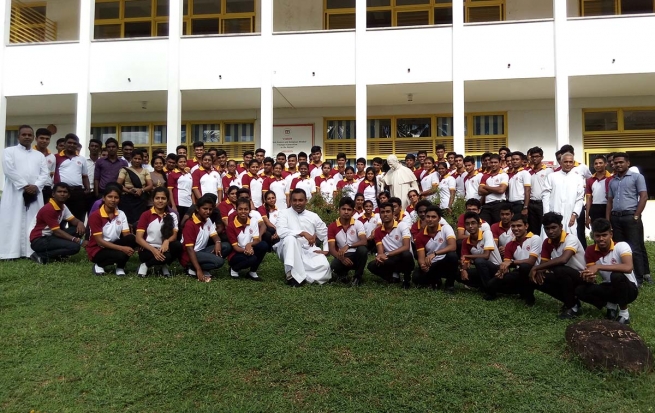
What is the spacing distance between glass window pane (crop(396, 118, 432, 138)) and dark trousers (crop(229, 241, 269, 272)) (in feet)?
28.1

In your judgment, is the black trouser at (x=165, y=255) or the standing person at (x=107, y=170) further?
the standing person at (x=107, y=170)

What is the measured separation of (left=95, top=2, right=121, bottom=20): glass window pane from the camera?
1538 centimetres

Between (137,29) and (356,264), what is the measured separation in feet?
39.0

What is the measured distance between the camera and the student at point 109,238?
680 cm

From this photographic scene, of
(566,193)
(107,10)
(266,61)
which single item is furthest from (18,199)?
(107,10)

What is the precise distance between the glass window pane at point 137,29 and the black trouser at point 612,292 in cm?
1385

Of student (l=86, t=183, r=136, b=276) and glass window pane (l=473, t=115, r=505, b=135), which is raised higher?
glass window pane (l=473, t=115, r=505, b=135)

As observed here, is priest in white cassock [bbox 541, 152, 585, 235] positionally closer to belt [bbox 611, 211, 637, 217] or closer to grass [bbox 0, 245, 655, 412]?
belt [bbox 611, 211, 637, 217]

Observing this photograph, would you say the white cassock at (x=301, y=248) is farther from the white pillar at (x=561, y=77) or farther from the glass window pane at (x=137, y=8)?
the glass window pane at (x=137, y=8)

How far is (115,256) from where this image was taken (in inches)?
268

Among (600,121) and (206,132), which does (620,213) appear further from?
(206,132)

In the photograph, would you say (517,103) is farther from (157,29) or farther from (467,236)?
(157,29)

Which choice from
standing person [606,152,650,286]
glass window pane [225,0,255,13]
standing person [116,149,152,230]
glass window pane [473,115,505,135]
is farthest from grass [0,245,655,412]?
glass window pane [225,0,255,13]

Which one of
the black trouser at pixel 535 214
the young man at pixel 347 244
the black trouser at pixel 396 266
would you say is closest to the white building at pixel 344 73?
the black trouser at pixel 535 214
